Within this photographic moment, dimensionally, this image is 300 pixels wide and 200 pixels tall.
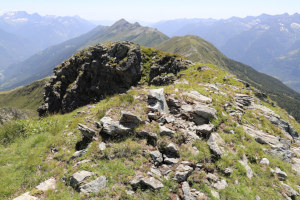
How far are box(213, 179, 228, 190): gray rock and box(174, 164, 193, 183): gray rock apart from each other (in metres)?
1.45

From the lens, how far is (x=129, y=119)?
12.4m

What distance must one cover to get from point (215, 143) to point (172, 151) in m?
3.18

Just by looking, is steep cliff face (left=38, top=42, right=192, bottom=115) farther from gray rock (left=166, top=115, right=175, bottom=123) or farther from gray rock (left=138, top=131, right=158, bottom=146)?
gray rock (left=138, top=131, right=158, bottom=146)

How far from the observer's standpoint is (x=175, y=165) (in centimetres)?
975

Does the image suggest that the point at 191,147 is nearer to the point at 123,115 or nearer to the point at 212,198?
the point at 212,198

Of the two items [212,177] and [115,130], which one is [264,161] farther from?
[115,130]

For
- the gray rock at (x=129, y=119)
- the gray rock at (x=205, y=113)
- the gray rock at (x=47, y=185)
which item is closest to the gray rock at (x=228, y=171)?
the gray rock at (x=205, y=113)

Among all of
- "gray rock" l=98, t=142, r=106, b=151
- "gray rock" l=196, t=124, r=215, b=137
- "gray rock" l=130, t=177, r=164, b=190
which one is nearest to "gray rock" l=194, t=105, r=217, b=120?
"gray rock" l=196, t=124, r=215, b=137

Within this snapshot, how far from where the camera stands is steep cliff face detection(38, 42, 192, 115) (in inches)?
2376

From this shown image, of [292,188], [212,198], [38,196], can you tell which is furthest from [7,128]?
[292,188]

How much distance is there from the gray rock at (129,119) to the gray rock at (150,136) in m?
0.93

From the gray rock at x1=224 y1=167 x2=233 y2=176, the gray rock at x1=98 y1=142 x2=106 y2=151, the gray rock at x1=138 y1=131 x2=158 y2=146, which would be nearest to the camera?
the gray rock at x1=224 y1=167 x2=233 y2=176

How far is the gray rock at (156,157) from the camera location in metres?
9.86

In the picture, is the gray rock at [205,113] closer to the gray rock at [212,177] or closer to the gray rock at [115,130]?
the gray rock at [212,177]
